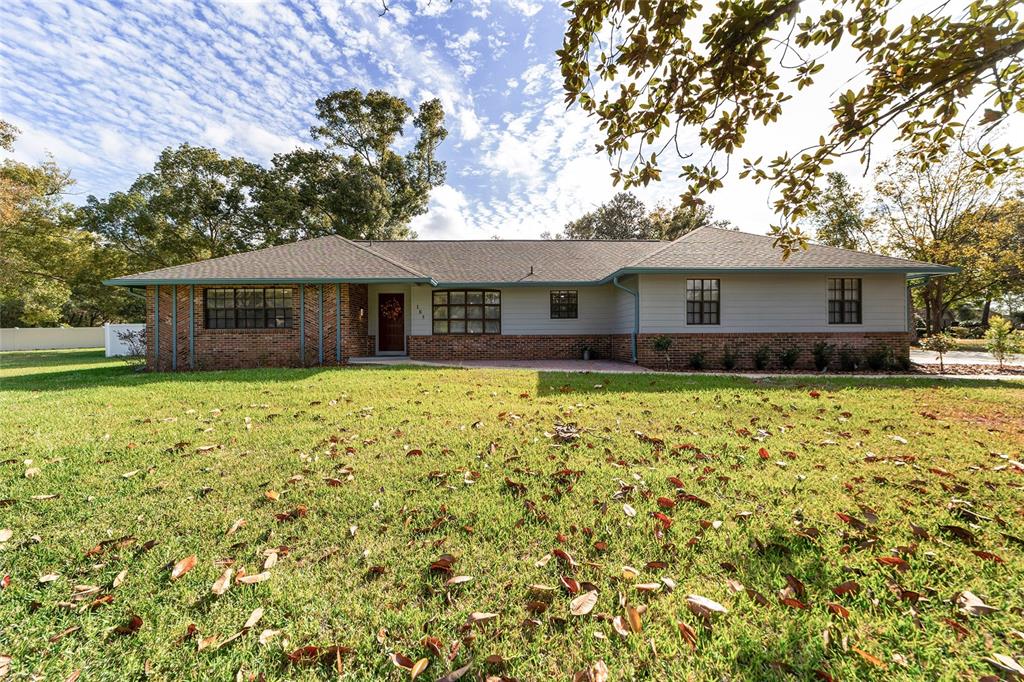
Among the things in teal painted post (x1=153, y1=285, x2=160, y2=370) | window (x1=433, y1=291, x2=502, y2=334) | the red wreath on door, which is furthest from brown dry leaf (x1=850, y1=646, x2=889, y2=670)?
teal painted post (x1=153, y1=285, x2=160, y2=370)

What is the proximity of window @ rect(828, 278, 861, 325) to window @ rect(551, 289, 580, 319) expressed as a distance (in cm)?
777

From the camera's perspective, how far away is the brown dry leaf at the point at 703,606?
6.69ft

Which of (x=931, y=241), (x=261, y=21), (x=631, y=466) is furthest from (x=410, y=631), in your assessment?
(x=931, y=241)

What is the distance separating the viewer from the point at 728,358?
40.3 feet

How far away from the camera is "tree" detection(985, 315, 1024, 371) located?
11.5 meters

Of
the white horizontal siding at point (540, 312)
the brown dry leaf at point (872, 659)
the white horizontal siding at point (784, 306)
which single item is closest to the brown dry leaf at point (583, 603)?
the brown dry leaf at point (872, 659)

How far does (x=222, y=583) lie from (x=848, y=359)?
15.4m

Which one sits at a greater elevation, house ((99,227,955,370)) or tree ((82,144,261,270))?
tree ((82,144,261,270))

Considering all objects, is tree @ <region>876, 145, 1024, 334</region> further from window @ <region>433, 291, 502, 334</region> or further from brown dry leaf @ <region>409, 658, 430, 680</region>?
brown dry leaf @ <region>409, 658, 430, 680</region>

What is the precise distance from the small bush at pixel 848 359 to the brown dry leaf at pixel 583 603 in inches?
543

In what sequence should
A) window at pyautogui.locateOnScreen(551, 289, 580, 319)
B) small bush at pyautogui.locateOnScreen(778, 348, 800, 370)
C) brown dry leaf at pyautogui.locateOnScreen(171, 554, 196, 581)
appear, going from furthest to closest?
window at pyautogui.locateOnScreen(551, 289, 580, 319) → small bush at pyautogui.locateOnScreen(778, 348, 800, 370) → brown dry leaf at pyautogui.locateOnScreen(171, 554, 196, 581)

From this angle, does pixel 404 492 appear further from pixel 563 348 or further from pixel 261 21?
pixel 563 348

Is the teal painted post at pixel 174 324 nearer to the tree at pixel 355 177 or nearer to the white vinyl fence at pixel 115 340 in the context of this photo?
the white vinyl fence at pixel 115 340

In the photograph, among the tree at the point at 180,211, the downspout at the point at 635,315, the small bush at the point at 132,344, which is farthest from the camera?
the tree at the point at 180,211
